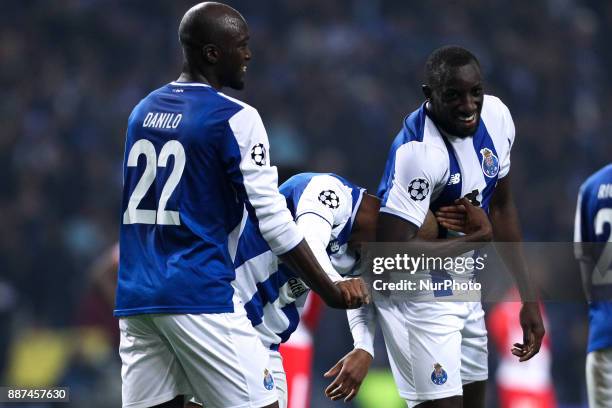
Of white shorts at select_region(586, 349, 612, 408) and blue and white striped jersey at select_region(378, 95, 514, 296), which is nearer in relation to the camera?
blue and white striped jersey at select_region(378, 95, 514, 296)

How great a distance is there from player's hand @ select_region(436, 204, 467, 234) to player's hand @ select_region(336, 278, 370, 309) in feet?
2.77

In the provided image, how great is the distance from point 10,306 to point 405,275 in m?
5.37

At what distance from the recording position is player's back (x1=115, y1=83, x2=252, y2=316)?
11.4 feet

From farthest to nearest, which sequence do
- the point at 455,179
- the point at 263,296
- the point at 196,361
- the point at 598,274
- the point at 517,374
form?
the point at 517,374 → the point at 598,274 → the point at 455,179 → the point at 263,296 → the point at 196,361

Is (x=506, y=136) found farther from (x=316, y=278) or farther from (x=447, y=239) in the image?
(x=316, y=278)

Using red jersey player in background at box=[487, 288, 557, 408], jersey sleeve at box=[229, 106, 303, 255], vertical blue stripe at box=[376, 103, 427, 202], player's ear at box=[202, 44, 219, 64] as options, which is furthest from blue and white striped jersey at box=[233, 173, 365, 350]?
red jersey player in background at box=[487, 288, 557, 408]

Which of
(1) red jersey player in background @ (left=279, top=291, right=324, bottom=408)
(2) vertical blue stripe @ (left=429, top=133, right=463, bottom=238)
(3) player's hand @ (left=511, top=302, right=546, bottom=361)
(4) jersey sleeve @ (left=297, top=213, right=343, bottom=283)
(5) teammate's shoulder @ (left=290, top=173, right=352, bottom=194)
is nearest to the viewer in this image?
(4) jersey sleeve @ (left=297, top=213, right=343, bottom=283)

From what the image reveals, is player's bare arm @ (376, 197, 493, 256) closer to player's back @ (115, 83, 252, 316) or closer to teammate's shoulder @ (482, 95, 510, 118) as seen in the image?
teammate's shoulder @ (482, 95, 510, 118)

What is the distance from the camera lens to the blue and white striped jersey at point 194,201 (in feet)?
11.4

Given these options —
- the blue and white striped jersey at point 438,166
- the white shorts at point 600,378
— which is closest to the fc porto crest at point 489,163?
the blue and white striped jersey at point 438,166

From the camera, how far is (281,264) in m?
4.21

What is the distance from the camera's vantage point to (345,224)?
4277mm

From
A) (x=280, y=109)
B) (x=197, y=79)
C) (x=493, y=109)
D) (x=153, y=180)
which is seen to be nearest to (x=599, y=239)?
(x=493, y=109)

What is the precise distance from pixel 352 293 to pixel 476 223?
3.01 ft
